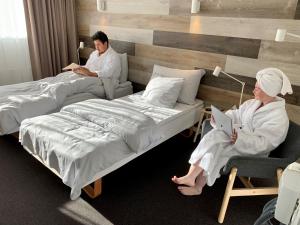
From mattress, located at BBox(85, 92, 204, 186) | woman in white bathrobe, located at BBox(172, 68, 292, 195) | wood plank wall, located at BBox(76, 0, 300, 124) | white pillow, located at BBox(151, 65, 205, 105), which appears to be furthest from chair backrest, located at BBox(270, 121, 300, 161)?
white pillow, located at BBox(151, 65, 205, 105)

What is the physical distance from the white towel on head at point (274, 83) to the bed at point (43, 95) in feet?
6.50

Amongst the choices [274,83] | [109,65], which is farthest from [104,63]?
[274,83]

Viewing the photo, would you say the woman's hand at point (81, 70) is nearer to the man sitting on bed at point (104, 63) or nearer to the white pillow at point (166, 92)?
the man sitting on bed at point (104, 63)

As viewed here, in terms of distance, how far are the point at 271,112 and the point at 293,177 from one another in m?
0.91

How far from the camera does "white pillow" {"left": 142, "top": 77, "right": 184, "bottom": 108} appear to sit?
2.79 meters

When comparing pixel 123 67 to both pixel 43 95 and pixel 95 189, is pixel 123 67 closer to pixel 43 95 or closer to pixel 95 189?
pixel 43 95

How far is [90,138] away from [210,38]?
1.79 m

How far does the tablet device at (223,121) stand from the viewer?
1861 mm

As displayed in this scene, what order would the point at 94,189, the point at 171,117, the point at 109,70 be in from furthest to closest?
the point at 109,70 < the point at 171,117 < the point at 94,189

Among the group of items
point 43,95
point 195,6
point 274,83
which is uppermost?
point 195,6

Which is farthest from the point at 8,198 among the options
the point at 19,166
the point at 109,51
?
the point at 109,51

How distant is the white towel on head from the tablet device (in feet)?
1.24

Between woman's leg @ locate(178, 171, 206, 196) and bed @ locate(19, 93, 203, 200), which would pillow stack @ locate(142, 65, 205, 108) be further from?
woman's leg @ locate(178, 171, 206, 196)

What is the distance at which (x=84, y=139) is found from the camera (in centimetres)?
188
